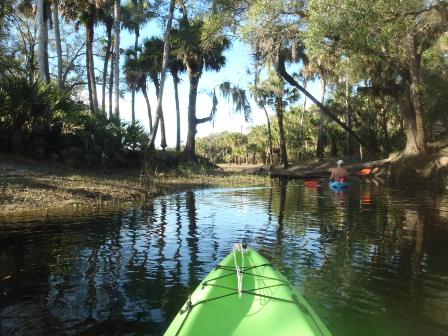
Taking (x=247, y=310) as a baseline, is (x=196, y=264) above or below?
below

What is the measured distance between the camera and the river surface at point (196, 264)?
6383 millimetres

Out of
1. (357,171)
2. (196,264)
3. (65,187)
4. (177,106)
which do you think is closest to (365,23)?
(196,264)

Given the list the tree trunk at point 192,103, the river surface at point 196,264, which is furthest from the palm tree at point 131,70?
the river surface at point 196,264

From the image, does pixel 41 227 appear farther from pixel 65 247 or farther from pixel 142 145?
pixel 142 145

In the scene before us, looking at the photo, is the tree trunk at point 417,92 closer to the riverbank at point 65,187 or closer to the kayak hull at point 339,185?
the kayak hull at point 339,185

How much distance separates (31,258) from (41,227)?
3.53m

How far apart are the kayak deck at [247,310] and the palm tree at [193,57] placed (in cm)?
3529

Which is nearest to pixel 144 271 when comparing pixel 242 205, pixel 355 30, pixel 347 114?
pixel 242 205

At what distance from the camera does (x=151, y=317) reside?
6.41 meters

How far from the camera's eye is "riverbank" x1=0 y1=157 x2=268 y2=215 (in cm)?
1702

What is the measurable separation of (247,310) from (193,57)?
3908 centimetres

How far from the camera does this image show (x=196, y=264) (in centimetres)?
920

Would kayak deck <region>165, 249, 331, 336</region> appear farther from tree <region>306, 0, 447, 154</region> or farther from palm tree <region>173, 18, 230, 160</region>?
palm tree <region>173, 18, 230, 160</region>

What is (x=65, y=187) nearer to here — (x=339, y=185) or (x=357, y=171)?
(x=339, y=185)
